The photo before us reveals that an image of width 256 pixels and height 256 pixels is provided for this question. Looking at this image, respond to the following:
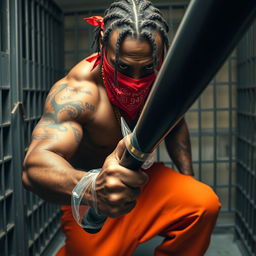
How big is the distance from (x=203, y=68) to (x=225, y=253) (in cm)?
157

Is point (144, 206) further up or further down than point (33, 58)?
further down

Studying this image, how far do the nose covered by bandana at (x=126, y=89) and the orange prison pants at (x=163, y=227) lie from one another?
0.34 meters

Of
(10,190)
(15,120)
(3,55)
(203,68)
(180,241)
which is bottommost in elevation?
(180,241)

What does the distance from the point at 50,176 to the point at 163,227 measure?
53 centimetres

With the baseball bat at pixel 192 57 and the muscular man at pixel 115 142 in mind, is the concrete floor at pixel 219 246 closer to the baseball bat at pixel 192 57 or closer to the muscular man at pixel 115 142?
the muscular man at pixel 115 142

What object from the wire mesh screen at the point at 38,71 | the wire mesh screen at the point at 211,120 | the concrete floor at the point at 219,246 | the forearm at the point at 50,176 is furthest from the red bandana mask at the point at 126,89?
the wire mesh screen at the point at 211,120

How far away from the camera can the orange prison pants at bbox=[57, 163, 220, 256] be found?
45.8 inches

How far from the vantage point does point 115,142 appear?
1238 mm

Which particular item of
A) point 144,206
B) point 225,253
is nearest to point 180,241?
point 144,206

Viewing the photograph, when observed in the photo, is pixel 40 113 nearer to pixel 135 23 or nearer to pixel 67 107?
pixel 67 107

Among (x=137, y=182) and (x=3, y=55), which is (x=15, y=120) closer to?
(x=3, y=55)

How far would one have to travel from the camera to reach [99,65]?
1.19 m

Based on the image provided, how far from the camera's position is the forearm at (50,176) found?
79 centimetres

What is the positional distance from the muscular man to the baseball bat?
36 cm
